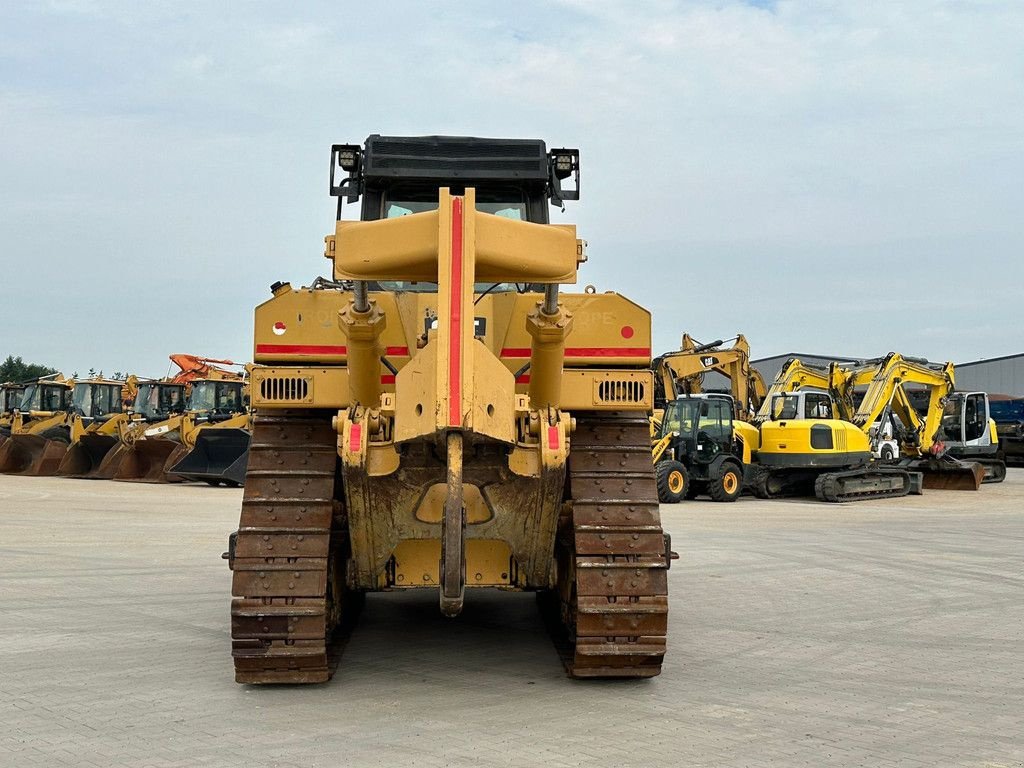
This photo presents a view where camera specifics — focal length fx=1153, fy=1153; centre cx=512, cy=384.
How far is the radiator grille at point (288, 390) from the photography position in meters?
6.49

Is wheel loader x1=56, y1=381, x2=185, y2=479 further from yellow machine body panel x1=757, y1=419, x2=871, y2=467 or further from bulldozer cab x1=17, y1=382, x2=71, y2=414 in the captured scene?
yellow machine body panel x1=757, y1=419, x2=871, y2=467

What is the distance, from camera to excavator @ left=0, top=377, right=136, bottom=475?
30.3 meters

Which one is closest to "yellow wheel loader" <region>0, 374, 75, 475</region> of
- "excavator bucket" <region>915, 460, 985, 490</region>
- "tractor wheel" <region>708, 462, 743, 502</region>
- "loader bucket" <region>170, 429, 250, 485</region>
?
"loader bucket" <region>170, 429, 250, 485</region>

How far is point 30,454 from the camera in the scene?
103 ft

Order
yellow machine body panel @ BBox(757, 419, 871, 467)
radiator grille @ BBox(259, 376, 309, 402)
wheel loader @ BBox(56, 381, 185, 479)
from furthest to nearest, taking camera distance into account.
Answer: wheel loader @ BBox(56, 381, 185, 479)
yellow machine body panel @ BBox(757, 419, 871, 467)
radiator grille @ BBox(259, 376, 309, 402)

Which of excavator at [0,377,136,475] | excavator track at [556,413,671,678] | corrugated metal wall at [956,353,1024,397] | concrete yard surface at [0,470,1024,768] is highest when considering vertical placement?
corrugated metal wall at [956,353,1024,397]

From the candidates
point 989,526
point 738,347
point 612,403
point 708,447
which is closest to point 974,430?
point 738,347

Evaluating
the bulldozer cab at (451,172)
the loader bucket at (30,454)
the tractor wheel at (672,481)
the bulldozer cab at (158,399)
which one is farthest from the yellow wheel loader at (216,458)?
the bulldozer cab at (451,172)

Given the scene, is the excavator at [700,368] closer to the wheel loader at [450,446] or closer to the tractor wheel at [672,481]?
the tractor wheel at [672,481]

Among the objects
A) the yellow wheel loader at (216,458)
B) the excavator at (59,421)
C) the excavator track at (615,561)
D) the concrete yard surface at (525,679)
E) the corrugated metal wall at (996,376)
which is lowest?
the concrete yard surface at (525,679)

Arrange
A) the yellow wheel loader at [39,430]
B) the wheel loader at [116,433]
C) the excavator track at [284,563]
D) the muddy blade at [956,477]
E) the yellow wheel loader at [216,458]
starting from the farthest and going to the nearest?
1. the yellow wheel loader at [39,430]
2. the wheel loader at [116,433]
3. the muddy blade at [956,477]
4. the yellow wheel loader at [216,458]
5. the excavator track at [284,563]

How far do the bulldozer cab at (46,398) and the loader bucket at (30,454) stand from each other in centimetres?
489

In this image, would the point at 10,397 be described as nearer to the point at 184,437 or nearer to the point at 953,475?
the point at 184,437

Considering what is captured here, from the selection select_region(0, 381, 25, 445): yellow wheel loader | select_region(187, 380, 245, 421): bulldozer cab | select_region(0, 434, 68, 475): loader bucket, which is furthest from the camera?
select_region(0, 381, 25, 445): yellow wheel loader
